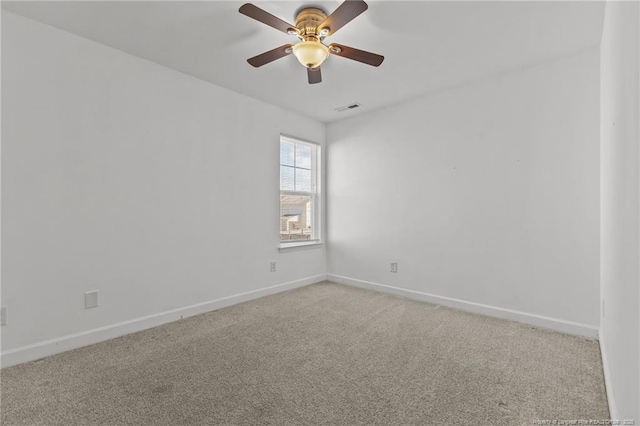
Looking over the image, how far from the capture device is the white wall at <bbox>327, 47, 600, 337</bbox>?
255 centimetres

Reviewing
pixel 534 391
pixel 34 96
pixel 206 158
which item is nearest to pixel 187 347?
pixel 206 158

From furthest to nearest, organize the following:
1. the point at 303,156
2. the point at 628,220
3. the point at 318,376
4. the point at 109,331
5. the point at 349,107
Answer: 1. the point at 303,156
2. the point at 349,107
3. the point at 109,331
4. the point at 318,376
5. the point at 628,220

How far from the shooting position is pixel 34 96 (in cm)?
215

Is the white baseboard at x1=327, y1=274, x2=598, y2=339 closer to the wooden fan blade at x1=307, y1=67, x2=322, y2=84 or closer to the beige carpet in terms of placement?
the beige carpet

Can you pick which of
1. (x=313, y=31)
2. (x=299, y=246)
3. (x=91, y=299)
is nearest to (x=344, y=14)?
(x=313, y=31)

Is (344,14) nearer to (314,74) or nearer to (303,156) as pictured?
(314,74)

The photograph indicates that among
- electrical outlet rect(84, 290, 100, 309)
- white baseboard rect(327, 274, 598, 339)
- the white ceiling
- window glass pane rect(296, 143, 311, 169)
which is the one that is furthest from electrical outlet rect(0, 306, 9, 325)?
white baseboard rect(327, 274, 598, 339)

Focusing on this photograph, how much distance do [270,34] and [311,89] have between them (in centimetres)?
105

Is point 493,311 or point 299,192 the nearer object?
point 493,311

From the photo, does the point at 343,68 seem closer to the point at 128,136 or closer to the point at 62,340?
the point at 128,136

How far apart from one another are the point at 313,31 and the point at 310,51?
0.40 ft

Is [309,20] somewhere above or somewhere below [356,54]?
above

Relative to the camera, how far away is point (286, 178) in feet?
13.5

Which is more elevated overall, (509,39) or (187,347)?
(509,39)
